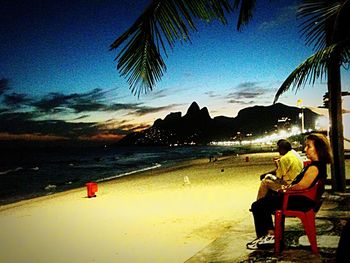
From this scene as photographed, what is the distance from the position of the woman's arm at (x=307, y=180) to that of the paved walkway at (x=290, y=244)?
73cm

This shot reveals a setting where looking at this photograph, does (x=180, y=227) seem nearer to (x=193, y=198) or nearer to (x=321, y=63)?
(x=193, y=198)

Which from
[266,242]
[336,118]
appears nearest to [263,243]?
[266,242]

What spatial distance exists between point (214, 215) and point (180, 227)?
1.17 m

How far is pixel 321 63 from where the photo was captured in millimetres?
2883

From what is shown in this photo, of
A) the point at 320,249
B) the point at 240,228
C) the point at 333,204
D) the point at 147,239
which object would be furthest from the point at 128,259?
the point at 333,204

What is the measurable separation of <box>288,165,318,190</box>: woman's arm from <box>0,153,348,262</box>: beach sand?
109 cm

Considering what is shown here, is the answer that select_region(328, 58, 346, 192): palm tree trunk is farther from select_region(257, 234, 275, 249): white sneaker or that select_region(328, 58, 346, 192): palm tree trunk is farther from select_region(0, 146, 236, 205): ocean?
select_region(0, 146, 236, 205): ocean

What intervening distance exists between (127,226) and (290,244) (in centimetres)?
409

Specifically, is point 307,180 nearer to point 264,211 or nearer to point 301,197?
point 301,197

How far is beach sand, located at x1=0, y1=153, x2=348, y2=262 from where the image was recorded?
5.67 meters

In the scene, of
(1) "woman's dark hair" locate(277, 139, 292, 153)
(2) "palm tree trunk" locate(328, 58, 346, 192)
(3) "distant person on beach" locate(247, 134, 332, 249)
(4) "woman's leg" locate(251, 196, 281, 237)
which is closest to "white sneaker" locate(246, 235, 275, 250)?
(3) "distant person on beach" locate(247, 134, 332, 249)

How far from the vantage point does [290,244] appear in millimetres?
4219

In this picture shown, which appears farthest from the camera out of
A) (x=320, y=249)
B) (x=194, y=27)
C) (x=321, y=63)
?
(x=320, y=249)

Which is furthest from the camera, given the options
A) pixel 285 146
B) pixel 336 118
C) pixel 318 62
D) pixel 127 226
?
pixel 127 226
